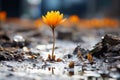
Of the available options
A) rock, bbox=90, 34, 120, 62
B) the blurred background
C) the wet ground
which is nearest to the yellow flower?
the wet ground

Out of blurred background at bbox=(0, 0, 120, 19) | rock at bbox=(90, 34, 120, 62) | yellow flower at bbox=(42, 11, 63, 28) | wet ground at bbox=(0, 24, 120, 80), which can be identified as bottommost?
wet ground at bbox=(0, 24, 120, 80)

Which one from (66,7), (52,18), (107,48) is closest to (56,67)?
(52,18)

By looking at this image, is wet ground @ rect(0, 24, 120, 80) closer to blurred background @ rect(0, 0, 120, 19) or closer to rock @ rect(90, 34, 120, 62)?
rock @ rect(90, 34, 120, 62)

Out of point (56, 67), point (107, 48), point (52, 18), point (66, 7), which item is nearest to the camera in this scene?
point (56, 67)

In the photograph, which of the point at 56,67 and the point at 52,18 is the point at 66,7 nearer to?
the point at 52,18

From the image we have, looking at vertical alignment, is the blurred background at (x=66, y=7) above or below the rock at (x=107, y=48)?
above

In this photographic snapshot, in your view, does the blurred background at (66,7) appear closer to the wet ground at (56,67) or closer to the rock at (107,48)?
the wet ground at (56,67)

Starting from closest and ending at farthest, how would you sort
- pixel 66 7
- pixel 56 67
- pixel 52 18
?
1. pixel 56 67
2. pixel 52 18
3. pixel 66 7

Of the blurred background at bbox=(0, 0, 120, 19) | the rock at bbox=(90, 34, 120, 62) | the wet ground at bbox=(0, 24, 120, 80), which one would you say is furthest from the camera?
the blurred background at bbox=(0, 0, 120, 19)

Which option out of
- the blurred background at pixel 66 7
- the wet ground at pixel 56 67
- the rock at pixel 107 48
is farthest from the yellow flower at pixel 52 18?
the blurred background at pixel 66 7

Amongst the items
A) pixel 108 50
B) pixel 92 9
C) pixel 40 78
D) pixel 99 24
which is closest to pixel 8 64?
pixel 40 78

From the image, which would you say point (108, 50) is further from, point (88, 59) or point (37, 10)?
point (37, 10)

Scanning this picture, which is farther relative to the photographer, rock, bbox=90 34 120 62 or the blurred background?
the blurred background
